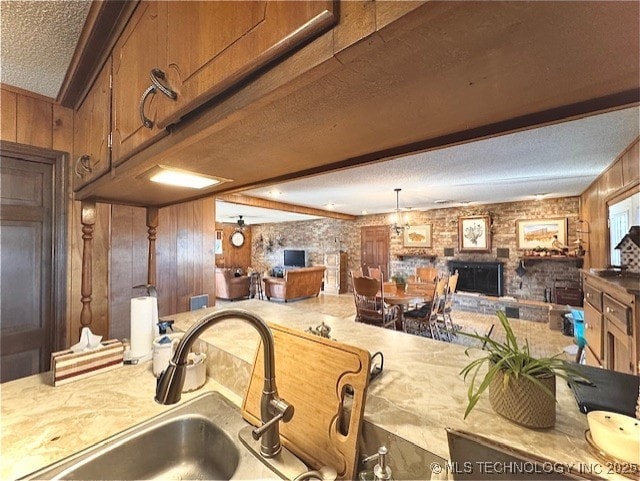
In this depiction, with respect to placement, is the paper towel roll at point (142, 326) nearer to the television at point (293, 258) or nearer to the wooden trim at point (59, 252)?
the wooden trim at point (59, 252)

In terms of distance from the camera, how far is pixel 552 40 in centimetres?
34

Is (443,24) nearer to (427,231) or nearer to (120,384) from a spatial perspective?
(120,384)

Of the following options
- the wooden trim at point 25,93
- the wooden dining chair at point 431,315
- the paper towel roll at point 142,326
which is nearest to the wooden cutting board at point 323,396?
the paper towel roll at point 142,326

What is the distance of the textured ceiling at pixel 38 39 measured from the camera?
3.15 feet

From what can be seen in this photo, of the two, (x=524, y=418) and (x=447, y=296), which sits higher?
(x=524, y=418)

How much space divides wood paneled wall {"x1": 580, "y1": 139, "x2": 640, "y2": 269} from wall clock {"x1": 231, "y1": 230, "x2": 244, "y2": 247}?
958 centimetres

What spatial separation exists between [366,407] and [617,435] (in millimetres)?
482

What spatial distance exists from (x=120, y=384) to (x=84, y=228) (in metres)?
Result: 0.97

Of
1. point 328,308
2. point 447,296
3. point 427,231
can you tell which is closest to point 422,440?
point 447,296

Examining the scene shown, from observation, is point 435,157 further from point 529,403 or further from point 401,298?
point 529,403

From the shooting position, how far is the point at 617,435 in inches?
19.3

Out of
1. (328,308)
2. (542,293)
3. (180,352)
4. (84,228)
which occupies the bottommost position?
(328,308)

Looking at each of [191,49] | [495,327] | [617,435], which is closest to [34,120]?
[191,49]

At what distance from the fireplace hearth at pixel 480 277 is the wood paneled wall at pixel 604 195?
1.36 metres
